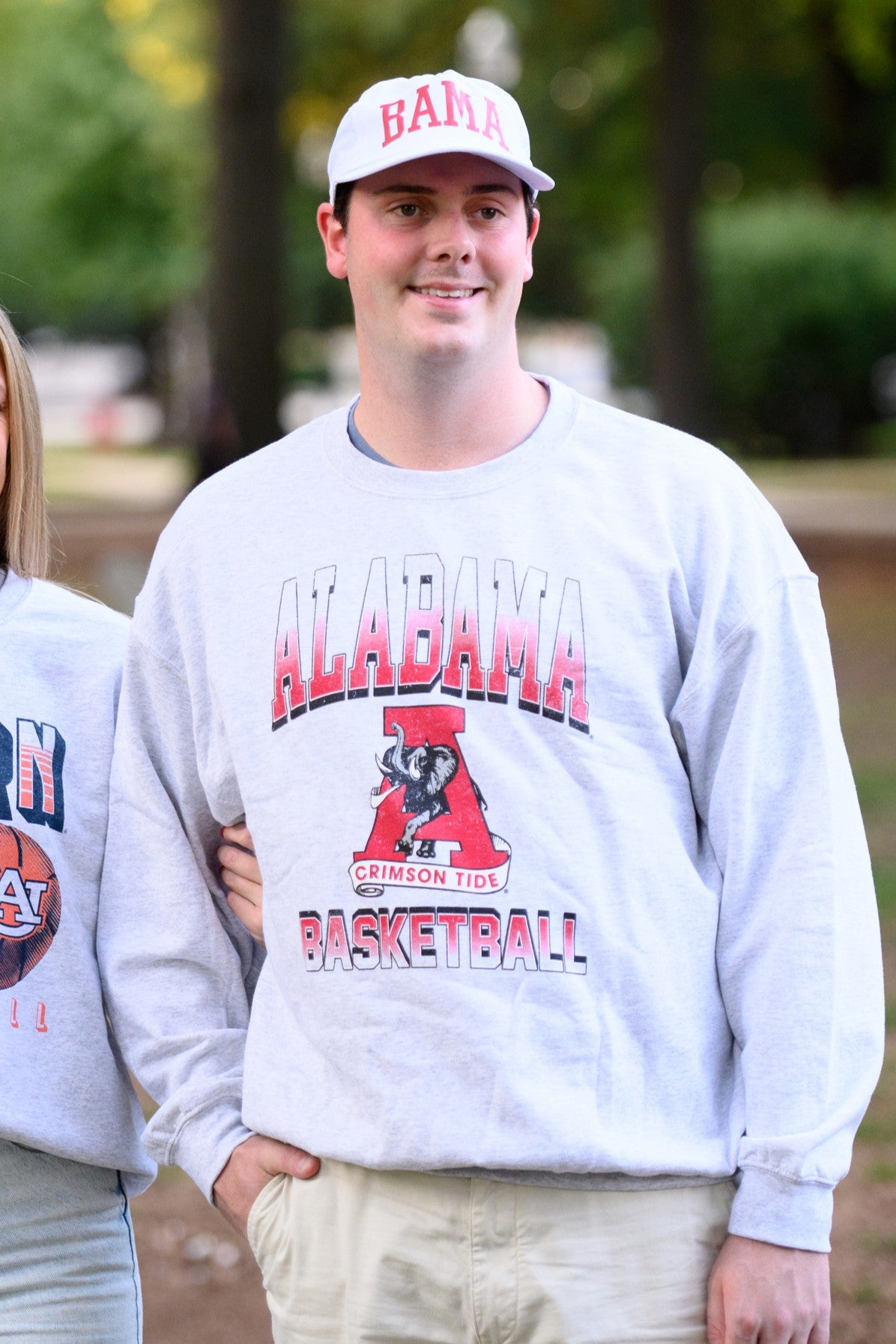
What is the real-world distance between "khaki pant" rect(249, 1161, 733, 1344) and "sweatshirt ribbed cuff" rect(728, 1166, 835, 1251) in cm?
7

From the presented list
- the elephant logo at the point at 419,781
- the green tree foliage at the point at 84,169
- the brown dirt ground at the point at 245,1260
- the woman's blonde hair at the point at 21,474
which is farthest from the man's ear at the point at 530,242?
the green tree foliage at the point at 84,169

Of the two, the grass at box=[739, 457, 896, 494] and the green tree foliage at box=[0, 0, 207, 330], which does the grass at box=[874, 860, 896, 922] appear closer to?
the grass at box=[739, 457, 896, 494]

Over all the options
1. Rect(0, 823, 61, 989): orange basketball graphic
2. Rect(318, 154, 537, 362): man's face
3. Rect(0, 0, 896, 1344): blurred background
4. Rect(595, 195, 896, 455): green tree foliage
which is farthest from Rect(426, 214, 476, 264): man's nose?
Rect(595, 195, 896, 455): green tree foliage

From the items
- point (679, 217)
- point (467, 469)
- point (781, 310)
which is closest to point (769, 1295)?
point (467, 469)

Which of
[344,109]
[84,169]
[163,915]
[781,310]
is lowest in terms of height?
[163,915]

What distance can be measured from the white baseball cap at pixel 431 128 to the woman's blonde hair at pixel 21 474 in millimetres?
569

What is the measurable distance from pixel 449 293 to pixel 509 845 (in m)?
0.70

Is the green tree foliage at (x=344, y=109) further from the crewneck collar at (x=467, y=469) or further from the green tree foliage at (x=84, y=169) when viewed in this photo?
the crewneck collar at (x=467, y=469)

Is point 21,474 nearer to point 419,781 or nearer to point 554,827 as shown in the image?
point 419,781

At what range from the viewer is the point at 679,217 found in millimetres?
17375

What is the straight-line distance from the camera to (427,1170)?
206 cm

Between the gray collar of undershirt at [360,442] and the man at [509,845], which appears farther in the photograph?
the gray collar of undershirt at [360,442]

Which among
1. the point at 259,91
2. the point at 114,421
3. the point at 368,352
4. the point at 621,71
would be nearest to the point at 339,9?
the point at 621,71

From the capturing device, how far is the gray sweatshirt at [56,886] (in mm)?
2322
